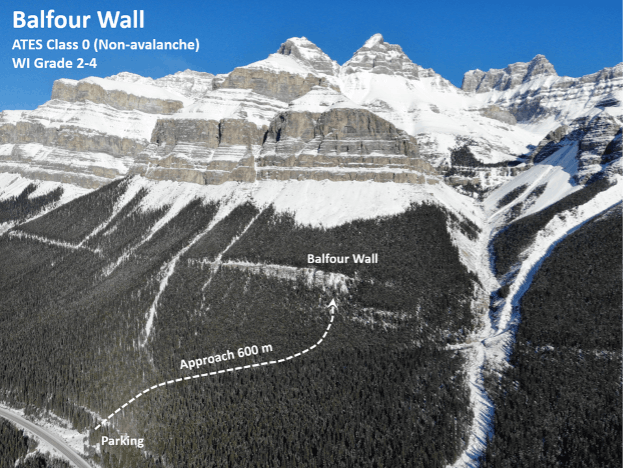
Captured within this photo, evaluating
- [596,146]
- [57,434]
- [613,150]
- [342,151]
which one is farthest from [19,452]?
[596,146]

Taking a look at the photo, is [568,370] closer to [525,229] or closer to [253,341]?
[253,341]

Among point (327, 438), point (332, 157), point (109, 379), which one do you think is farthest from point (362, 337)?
point (332, 157)

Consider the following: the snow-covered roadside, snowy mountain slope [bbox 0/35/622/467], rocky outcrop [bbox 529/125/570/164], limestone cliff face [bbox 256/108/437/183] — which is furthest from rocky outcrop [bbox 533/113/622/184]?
the snow-covered roadside

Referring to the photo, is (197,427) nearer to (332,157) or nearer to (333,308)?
(333,308)

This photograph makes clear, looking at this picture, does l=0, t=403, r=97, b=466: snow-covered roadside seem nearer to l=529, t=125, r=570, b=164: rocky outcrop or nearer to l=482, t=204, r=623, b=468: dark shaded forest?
l=482, t=204, r=623, b=468: dark shaded forest

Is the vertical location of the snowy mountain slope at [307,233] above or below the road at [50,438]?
above

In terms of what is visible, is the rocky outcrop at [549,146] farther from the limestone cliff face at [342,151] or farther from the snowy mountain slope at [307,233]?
the limestone cliff face at [342,151]

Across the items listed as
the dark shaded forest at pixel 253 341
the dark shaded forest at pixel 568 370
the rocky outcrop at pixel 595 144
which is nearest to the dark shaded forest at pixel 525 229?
the rocky outcrop at pixel 595 144
